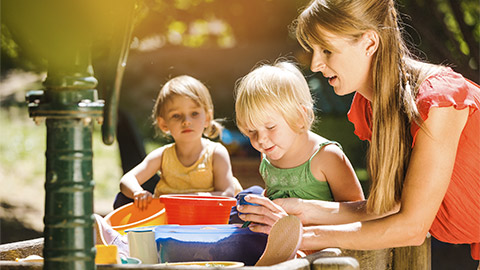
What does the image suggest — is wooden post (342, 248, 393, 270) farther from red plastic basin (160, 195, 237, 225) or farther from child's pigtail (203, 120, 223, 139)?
child's pigtail (203, 120, 223, 139)

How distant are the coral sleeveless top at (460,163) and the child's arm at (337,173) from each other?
12.1 inches

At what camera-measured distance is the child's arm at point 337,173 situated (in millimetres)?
2248

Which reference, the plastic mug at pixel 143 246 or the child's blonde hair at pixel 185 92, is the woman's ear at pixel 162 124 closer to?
the child's blonde hair at pixel 185 92

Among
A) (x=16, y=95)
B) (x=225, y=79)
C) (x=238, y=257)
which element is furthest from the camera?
(x=16, y=95)

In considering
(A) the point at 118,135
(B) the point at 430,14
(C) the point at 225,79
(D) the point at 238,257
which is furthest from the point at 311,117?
(C) the point at 225,79

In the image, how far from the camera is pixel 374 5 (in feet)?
6.42

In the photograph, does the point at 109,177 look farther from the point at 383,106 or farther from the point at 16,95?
the point at 383,106

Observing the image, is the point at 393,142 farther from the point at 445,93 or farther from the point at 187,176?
the point at 187,176

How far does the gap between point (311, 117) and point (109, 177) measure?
6070mm

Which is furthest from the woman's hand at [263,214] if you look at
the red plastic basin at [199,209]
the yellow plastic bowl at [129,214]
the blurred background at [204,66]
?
the yellow plastic bowl at [129,214]

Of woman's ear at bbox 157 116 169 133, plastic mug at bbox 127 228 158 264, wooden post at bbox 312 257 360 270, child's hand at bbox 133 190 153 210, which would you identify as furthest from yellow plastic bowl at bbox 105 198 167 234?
wooden post at bbox 312 257 360 270

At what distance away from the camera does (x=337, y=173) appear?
2262mm

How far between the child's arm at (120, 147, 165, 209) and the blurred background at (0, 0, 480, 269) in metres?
0.45

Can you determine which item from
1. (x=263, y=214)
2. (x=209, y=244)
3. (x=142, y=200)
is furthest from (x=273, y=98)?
(x=142, y=200)
